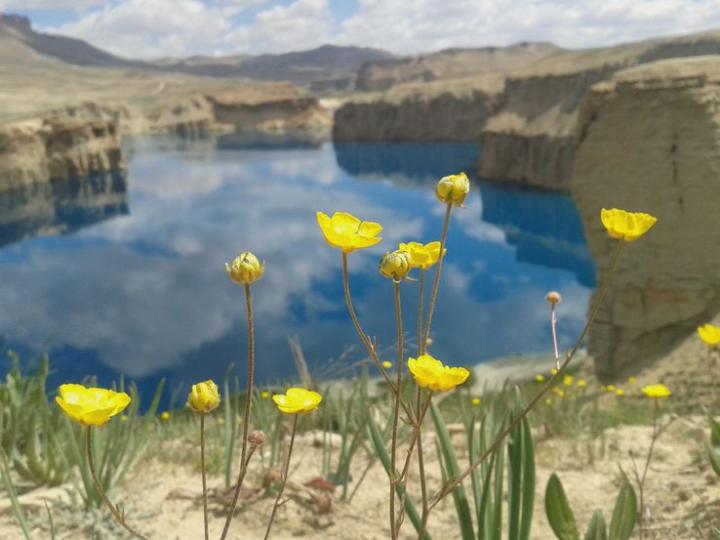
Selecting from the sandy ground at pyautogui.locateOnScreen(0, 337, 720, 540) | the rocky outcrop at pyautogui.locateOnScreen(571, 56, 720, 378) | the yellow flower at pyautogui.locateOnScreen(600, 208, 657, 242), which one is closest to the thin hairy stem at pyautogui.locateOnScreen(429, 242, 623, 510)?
the yellow flower at pyautogui.locateOnScreen(600, 208, 657, 242)

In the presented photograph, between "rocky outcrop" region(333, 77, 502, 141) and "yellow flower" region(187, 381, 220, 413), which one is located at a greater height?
"yellow flower" region(187, 381, 220, 413)

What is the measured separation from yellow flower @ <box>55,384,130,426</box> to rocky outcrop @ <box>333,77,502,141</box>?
47.7 meters

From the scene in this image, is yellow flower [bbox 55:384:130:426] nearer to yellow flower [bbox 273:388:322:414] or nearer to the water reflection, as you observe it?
yellow flower [bbox 273:388:322:414]

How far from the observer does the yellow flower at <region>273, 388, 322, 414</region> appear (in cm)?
120

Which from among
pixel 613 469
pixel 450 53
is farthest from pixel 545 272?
pixel 450 53

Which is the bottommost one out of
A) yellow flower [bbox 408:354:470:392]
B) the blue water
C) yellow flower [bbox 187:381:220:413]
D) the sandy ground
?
the blue water

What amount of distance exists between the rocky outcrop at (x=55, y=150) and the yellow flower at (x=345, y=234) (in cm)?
3318

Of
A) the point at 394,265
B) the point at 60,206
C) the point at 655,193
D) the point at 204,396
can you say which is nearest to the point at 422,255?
the point at 394,265

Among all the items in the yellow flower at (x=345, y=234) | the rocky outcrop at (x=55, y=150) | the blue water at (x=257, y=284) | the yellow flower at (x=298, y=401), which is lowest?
the blue water at (x=257, y=284)

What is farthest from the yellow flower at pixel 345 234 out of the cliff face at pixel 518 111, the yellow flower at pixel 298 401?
the cliff face at pixel 518 111

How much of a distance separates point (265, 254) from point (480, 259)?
229 inches

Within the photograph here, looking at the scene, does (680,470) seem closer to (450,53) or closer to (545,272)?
(545,272)

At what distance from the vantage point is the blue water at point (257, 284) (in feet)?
40.0

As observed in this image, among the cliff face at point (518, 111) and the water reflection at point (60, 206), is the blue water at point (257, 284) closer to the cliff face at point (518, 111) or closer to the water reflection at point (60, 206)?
the water reflection at point (60, 206)
